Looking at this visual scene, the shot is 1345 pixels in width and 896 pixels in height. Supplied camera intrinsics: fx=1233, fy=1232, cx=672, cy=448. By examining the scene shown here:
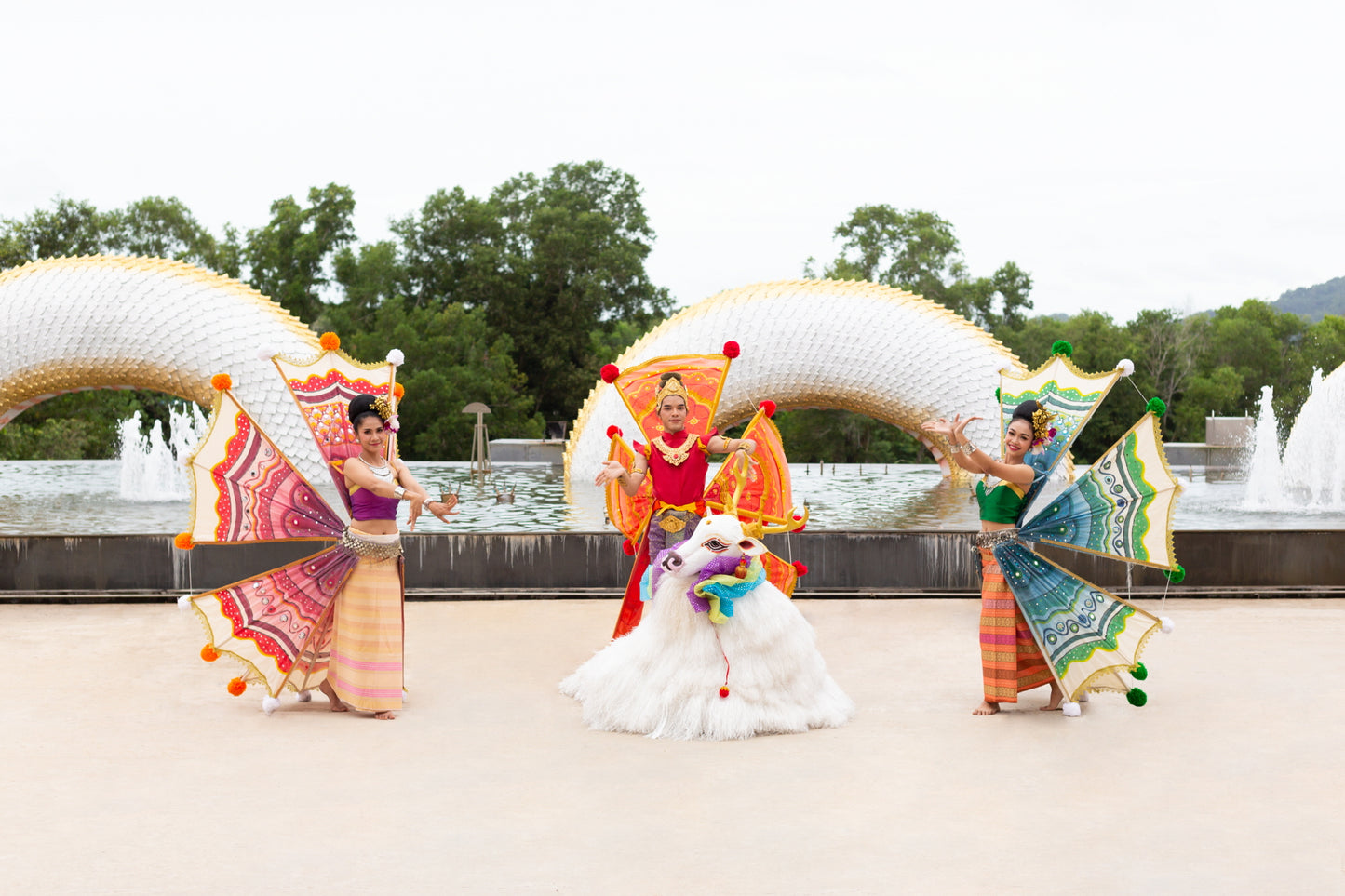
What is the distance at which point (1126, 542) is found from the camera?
5.82 metres

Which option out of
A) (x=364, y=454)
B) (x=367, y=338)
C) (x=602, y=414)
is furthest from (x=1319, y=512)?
(x=367, y=338)

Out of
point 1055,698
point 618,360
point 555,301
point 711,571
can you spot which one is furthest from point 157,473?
point 555,301

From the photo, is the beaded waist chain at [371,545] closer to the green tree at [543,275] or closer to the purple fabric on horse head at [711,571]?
the purple fabric on horse head at [711,571]

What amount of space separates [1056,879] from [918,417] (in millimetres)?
11604

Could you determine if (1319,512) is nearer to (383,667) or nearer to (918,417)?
(918,417)

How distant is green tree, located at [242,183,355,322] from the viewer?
37656mm

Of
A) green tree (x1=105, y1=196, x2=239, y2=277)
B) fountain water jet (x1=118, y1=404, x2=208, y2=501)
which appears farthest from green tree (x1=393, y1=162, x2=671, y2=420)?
fountain water jet (x1=118, y1=404, x2=208, y2=501)

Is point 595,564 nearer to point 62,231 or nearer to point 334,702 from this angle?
point 334,702

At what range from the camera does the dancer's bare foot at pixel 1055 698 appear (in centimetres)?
576

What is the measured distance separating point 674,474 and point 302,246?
33698mm

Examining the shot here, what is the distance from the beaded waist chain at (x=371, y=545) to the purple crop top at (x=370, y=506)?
0.09 m

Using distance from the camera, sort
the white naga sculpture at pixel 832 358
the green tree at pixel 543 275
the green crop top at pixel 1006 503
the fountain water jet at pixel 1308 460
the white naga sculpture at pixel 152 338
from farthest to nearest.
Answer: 1. the green tree at pixel 543 275
2. the white naga sculpture at pixel 152 338
3. the white naga sculpture at pixel 832 358
4. the fountain water jet at pixel 1308 460
5. the green crop top at pixel 1006 503

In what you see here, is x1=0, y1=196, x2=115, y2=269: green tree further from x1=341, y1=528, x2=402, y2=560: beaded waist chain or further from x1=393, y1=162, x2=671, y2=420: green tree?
x1=341, y1=528, x2=402, y2=560: beaded waist chain

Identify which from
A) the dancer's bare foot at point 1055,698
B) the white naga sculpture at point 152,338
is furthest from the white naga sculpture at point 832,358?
the dancer's bare foot at point 1055,698
